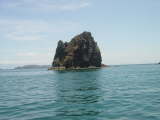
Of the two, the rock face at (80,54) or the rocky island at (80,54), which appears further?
the rock face at (80,54)

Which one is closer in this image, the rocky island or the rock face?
the rocky island

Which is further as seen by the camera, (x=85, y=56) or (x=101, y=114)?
(x=85, y=56)

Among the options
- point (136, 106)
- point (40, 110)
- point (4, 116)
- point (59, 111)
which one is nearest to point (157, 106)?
point (136, 106)

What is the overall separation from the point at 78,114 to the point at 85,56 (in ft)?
537

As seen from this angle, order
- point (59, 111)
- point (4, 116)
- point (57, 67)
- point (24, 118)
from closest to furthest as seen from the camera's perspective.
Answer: point (24, 118) < point (4, 116) < point (59, 111) < point (57, 67)

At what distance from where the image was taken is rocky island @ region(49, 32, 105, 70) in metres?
176

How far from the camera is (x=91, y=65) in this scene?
586 feet

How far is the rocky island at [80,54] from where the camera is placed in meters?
176

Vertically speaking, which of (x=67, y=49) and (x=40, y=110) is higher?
(x=67, y=49)

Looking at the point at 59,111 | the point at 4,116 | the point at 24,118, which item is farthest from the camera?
the point at 59,111

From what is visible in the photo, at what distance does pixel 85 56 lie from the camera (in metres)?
179

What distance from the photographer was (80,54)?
18125 cm

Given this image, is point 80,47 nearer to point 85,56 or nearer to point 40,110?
point 85,56

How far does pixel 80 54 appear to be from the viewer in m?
181
